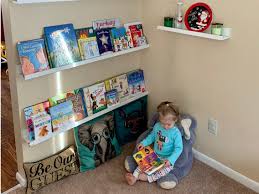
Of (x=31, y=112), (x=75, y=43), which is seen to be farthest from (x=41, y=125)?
(x=75, y=43)

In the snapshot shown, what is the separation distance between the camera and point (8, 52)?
195 cm

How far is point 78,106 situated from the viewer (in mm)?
2268

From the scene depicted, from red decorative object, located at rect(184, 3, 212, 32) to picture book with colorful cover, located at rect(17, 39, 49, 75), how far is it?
94 cm

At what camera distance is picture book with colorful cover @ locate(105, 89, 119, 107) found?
244cm

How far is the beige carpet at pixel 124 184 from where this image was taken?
215 centimetres

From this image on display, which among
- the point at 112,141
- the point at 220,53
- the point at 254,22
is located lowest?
the point at 112,141

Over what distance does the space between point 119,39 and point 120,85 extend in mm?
360

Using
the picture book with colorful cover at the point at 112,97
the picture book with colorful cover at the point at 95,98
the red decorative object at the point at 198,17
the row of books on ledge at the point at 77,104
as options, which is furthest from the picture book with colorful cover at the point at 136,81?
the red decorative object at the point at 198,17

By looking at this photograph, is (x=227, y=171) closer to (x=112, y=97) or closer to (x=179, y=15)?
(x=112, y=97)

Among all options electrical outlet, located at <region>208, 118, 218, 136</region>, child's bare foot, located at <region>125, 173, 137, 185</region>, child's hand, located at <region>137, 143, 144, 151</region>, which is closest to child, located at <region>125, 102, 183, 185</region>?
child's bare foot, located at <region>125, 173, 137, 185</region>

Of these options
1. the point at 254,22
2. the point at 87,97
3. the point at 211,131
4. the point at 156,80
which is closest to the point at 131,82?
the point at 156,80

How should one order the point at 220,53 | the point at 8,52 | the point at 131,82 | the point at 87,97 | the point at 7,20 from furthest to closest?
the point at 131,82 → the point at 87,97 → the point at 220,53 → the point at 8,52 → the point at 7,20

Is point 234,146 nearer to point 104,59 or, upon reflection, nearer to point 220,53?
point 220,53

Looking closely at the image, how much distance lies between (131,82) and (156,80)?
7.8 inches
